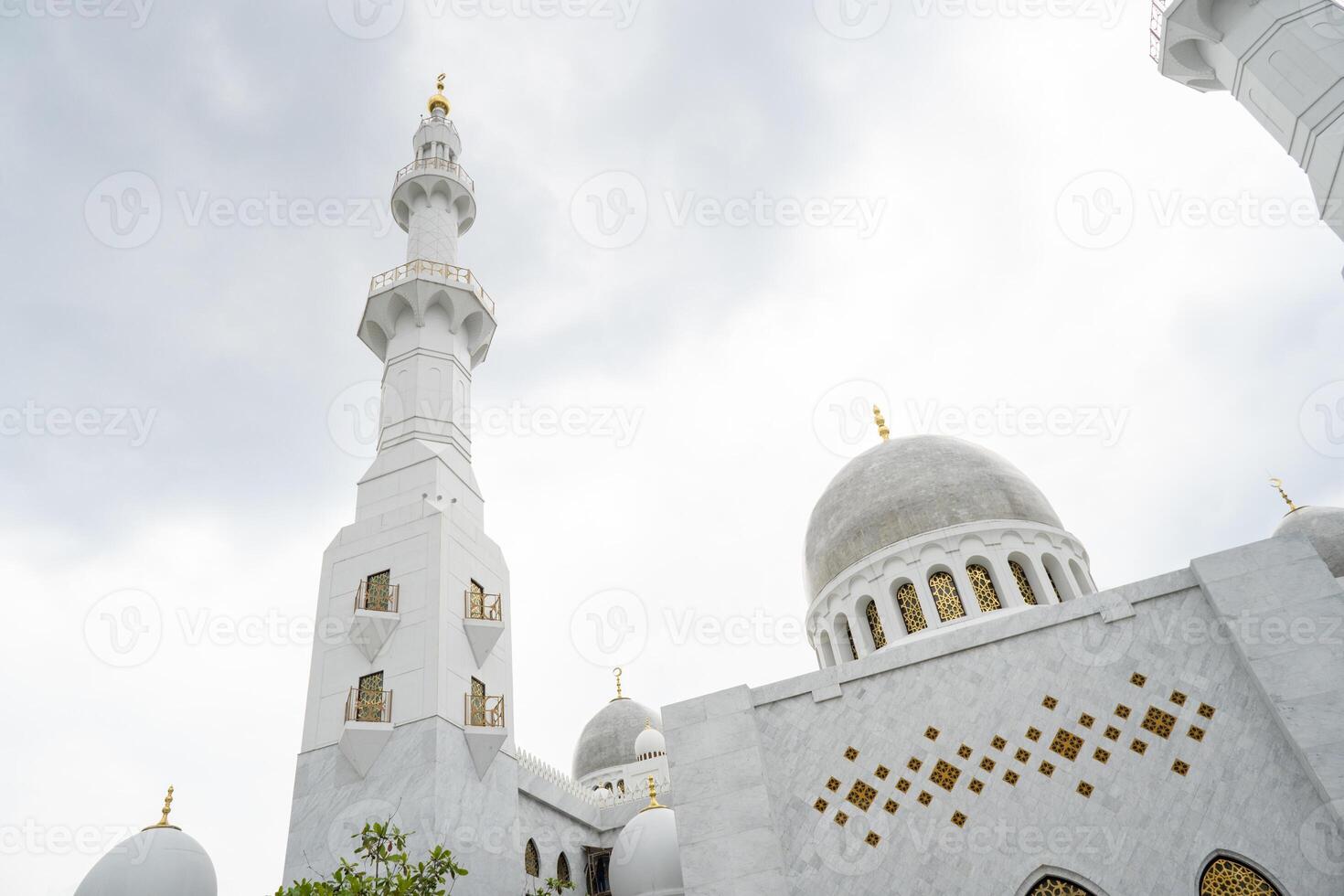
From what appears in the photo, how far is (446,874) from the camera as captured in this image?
1070 cm

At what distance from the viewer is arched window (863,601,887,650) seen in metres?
14.5

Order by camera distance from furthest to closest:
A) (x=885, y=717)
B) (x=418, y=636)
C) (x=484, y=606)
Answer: (x=484, y=606) < (x=418, y=636) < (x=885, y=717)

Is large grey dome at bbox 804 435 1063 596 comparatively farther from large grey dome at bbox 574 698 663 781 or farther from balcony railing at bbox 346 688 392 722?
large grey dome at bbox 574 698 663 781

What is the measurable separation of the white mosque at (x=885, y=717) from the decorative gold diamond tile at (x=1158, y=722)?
0.02 metres

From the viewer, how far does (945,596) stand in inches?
561

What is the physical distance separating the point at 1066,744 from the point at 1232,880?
1837mm

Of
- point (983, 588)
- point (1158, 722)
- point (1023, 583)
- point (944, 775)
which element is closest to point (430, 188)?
point (983, 588)

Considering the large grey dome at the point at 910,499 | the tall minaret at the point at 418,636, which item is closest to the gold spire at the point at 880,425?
the large grey dome at the point at 910,499

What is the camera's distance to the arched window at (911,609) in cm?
1418

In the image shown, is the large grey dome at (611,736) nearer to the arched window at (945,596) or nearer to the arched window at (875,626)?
the arched window at (875,626)

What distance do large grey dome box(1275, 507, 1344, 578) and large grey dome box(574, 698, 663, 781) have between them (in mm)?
17060

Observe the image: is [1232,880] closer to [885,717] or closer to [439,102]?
[885,717]

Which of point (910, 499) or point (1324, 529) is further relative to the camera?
point (1324, 529)

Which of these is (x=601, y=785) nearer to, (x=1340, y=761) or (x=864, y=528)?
(x=864, y=528)
